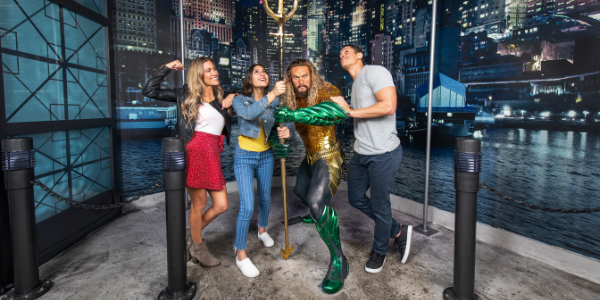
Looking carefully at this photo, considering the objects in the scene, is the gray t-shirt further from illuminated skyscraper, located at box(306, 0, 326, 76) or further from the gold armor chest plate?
illuminated skyscraper, located at box(306, 0, 326, 76)

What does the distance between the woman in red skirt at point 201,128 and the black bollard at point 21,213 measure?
2.83ft

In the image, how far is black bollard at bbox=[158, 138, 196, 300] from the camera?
6.24ft

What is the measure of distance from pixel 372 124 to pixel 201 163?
4.27 ft

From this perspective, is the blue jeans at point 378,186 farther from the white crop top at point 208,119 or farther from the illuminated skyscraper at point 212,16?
the illuminated skyscraper at point 212,16

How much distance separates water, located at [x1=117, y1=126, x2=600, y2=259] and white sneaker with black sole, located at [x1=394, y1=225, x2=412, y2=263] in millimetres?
1275

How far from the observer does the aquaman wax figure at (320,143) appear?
6.49 ft

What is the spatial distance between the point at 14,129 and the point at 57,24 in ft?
3.74

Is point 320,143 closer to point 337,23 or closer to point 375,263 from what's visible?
point 375,263

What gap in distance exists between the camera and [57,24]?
2.91 metres

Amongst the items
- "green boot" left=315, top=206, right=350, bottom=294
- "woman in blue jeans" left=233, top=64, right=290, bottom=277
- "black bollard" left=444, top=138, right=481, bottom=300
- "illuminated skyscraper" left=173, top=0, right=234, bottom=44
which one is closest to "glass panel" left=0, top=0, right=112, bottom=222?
"illuminated skyscraper" left=173, top=0, right=234, bottom=44

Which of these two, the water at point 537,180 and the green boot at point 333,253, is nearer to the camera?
the green boot at point 333,253

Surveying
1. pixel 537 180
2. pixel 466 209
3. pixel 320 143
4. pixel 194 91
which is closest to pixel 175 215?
pixel 194 91

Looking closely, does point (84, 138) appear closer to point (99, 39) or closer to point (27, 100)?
point (27, 100)

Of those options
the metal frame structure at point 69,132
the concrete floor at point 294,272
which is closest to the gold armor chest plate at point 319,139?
the concrete floor at point 294,272
